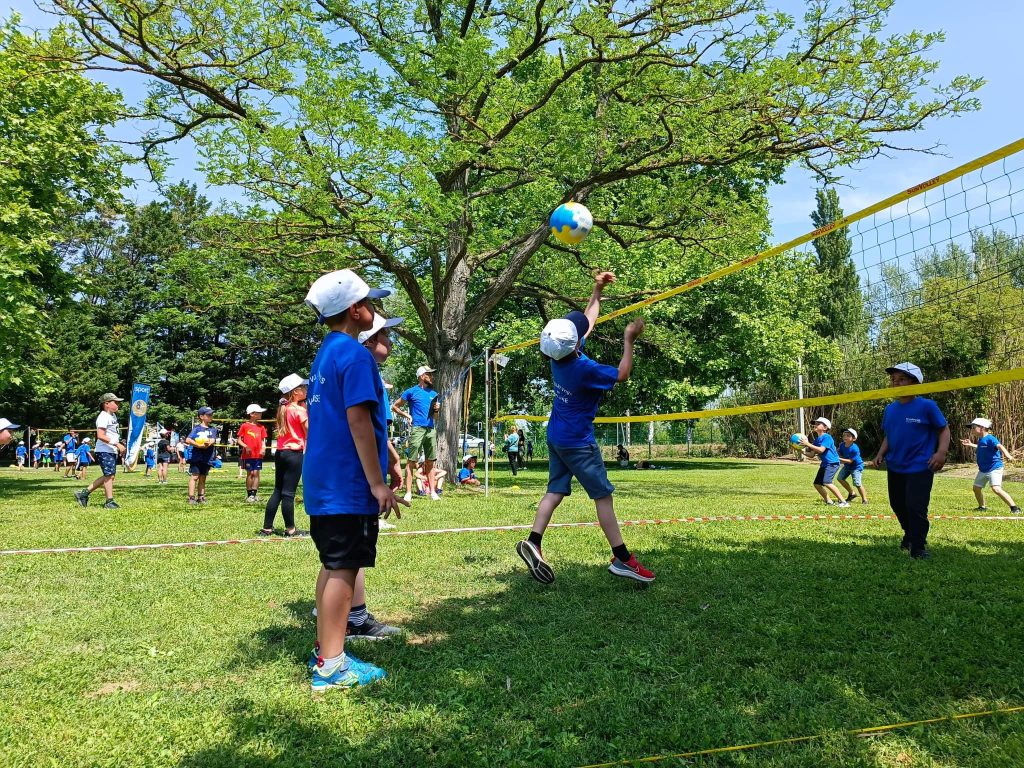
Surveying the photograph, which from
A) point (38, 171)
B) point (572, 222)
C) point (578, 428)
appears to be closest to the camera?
point (578, 428)

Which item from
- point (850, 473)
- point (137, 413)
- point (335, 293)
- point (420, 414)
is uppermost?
point (137, 413)

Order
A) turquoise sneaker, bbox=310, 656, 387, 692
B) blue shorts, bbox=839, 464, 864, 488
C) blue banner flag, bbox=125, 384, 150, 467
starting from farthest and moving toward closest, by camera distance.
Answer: blue banner flag, bbox=125, 384, 150, 467, blue shorts, bbox=839, 464, 864, 488, turquoise sneaker, bbox=310, 656, 387, 692

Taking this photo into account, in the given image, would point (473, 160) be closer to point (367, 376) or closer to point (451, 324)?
point (451, 324)

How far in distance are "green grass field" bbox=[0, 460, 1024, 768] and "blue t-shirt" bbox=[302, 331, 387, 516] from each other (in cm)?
88

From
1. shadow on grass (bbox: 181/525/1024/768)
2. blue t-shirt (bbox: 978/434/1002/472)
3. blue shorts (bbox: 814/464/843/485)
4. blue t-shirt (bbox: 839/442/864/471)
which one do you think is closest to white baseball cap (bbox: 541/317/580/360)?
shadow on grass (bbox: 181/525/1024/768)

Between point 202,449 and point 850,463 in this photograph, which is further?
point 850,463

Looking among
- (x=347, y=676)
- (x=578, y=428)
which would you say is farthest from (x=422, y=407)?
(x=347, y=676)

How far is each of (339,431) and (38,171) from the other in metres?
16.5

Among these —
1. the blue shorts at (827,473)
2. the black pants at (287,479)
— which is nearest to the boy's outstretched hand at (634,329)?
the black pants at (287,479)

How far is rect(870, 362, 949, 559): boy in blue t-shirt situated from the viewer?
20.1 ft

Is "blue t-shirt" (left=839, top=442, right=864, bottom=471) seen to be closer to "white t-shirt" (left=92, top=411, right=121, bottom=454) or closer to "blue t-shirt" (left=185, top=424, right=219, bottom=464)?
"blue t-shirt" (left=185, top=424, right=219, bottom=464)

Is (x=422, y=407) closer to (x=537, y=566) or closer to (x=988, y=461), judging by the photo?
(x=537, y=566)

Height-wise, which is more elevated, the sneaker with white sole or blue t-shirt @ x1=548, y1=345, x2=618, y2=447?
blue t-shirt @ x1=548, y1=345, x2=618, y2=447

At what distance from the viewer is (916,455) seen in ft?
20.3
